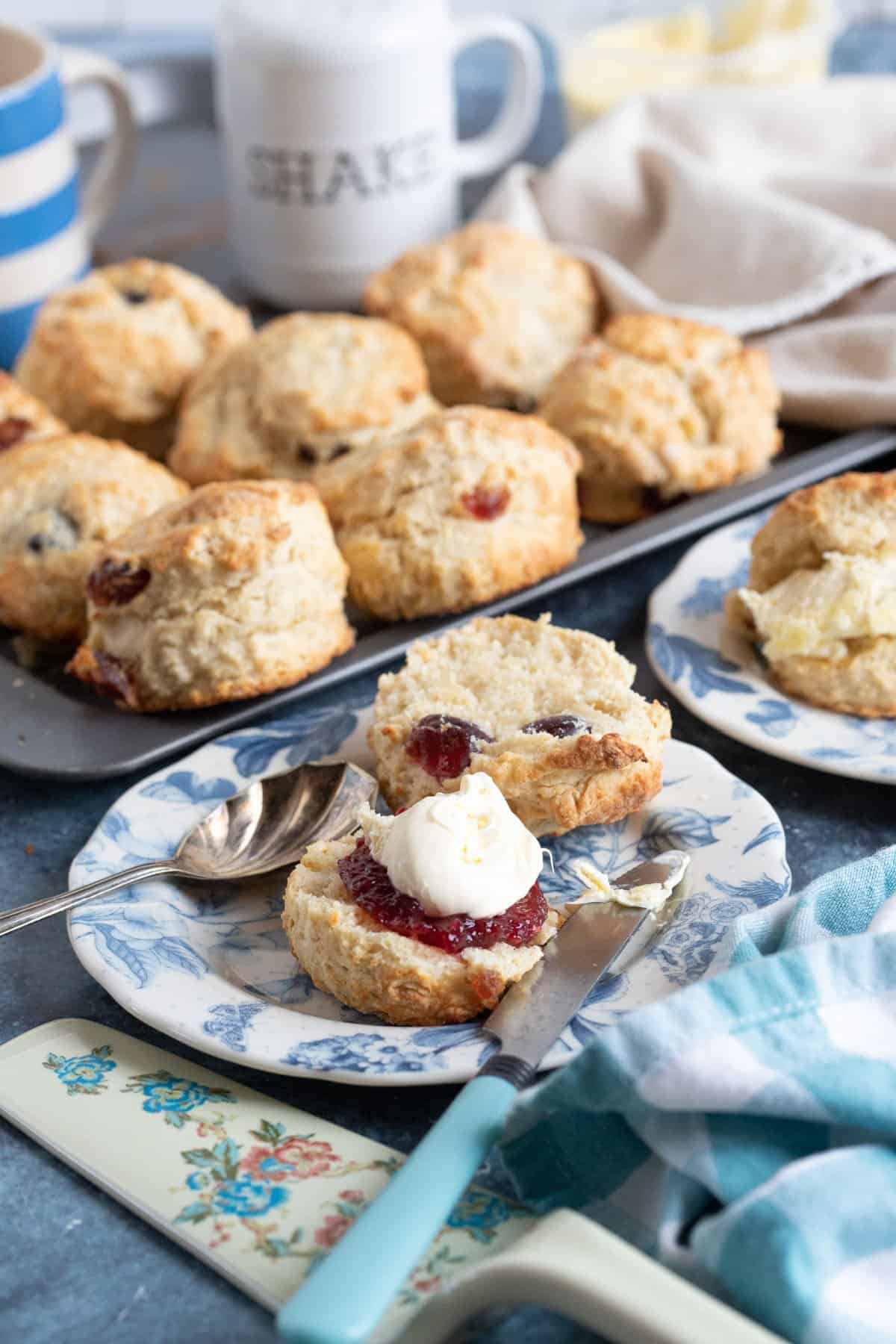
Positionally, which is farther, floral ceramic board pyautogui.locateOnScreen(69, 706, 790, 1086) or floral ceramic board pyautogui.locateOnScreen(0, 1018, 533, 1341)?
floral ceramic board pyautogui.locateOnScreen(69, 706, 790, 1086)

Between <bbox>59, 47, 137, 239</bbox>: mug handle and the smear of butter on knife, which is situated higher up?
<bbox>59, 47, 137, 239</bbox>: mug handle

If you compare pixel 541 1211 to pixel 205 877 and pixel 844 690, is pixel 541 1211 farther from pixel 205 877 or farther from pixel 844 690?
pixel 844 690

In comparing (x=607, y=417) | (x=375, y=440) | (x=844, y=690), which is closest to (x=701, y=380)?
(x=607, y=417)

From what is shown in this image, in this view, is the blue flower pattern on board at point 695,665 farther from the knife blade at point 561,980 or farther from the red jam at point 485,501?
the knife blade at point 561,980

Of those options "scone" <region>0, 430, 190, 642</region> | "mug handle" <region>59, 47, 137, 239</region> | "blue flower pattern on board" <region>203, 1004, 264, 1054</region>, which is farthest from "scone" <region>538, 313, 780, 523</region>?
"blue flower pattern on board" <region>203, 1004, 264, 1054</region>

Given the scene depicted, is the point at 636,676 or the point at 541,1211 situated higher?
the point at 541,1211

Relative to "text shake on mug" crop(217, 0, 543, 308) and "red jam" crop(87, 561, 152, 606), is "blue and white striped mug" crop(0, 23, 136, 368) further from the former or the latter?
"red jam" crop(87, 561, 152, 606)

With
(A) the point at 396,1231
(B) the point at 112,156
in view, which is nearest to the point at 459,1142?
(A) the point at 396,1231
